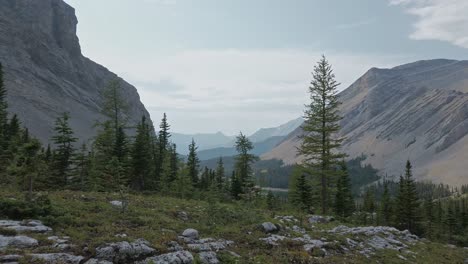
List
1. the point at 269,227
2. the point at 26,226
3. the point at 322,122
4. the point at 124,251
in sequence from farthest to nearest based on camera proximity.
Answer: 1. the point at 322,122
2. the point at 269,227
3. the point at 26,226
4. the point at 124,251

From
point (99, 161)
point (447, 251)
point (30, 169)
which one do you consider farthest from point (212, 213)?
point (99, 161)

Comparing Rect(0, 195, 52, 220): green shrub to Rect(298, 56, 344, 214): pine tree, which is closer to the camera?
Rect(0, 195, 52, 220): green shrub

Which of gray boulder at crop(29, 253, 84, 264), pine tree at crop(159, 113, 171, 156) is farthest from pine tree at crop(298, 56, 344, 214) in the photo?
pine tree at crop(159, 113, 171, 156)

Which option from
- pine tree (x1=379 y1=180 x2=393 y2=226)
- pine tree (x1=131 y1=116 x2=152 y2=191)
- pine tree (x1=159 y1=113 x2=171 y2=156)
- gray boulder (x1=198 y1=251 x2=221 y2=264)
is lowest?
pine tree (x1=379 y1=180 x2=393 y2=226)

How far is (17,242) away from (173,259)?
5384 millimetres

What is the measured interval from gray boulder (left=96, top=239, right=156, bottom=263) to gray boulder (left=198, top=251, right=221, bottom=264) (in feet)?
5.91

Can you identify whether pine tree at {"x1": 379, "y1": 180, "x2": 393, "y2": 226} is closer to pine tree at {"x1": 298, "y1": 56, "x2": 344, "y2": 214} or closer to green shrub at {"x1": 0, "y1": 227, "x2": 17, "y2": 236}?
pine tree at {"x1": 298, "y1": 56, "x2": 344, "y2": 214}

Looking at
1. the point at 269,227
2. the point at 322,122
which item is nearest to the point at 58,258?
the point at 269,227

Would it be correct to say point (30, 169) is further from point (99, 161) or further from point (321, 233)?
point (99, 161)

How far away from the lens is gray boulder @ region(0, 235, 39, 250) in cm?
1140

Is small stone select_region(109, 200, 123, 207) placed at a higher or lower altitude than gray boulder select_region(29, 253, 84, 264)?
higher

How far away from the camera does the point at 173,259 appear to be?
38.8 ft

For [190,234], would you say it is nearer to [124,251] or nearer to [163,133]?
[124,251]

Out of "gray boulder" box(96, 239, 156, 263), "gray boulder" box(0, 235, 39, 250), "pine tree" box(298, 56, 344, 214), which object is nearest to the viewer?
Result: "gray boulder" box(0, 235, 39, 250)
